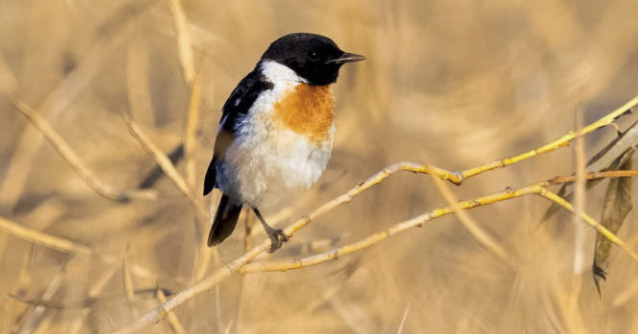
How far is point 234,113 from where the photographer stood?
3.61 metres

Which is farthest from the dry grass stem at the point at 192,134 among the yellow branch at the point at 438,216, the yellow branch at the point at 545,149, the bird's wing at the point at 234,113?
the yellow branch at the point at 545,149

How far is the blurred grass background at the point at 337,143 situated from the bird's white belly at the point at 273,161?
15cm

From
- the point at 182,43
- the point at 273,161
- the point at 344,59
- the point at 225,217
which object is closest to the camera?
the point at 182,43

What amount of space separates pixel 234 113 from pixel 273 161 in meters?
0.29

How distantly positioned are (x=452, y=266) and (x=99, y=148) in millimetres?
1906

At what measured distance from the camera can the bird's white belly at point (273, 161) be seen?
11.3 ft

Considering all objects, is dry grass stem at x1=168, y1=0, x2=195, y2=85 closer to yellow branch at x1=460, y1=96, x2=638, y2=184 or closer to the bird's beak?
the bird's beak

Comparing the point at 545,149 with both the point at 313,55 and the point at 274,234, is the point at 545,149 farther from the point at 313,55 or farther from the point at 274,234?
the point at 274,234

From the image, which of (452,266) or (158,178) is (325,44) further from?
(452,266)

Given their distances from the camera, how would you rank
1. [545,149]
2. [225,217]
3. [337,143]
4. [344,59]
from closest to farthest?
[545,149], [344,59], [225,217], [337,143]

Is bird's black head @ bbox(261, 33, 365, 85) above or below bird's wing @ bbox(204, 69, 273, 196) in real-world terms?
above

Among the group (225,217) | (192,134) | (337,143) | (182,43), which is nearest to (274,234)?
(225,217)

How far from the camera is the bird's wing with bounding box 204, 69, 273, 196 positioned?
3.59 meters

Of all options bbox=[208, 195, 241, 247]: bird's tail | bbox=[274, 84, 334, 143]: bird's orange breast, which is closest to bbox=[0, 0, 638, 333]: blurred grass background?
bbox=[208, 195, 241, 247]: bird's tail
